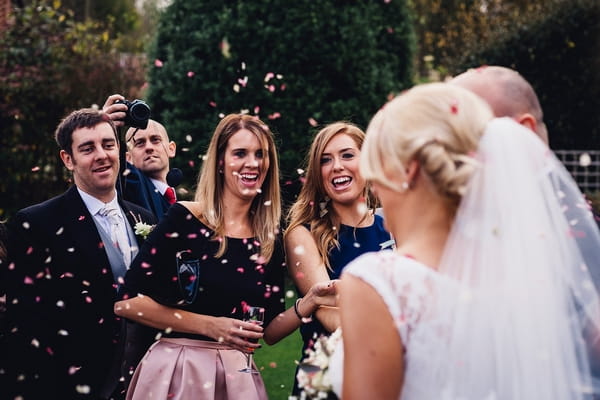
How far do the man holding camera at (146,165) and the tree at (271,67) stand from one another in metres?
3.35

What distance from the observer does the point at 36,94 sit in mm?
10898

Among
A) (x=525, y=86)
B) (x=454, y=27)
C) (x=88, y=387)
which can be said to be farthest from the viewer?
(x=454, y=27)

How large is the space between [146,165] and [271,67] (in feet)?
13.3

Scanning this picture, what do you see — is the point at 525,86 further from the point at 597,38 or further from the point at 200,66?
the point at 597,38

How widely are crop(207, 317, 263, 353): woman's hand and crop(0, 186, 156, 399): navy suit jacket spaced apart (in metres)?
0.76

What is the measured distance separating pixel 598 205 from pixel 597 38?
3522 millimetres

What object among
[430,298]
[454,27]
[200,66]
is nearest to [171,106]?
[200,66]

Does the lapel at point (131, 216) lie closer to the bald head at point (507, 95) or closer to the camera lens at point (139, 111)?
the camera lens at point (139, 111)

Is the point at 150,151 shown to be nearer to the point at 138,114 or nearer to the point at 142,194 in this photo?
the point at 142,194

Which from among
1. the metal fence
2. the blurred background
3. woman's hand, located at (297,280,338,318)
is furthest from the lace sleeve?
the metal fence

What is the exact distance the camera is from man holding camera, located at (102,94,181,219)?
4.68 metres

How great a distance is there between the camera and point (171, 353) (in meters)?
3.75

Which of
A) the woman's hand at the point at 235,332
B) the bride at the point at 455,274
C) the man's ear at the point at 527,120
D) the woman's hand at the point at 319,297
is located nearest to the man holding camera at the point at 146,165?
the woman's hand at the point at 235,332

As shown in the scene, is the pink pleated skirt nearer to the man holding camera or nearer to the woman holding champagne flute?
the woman holding champagne flute
